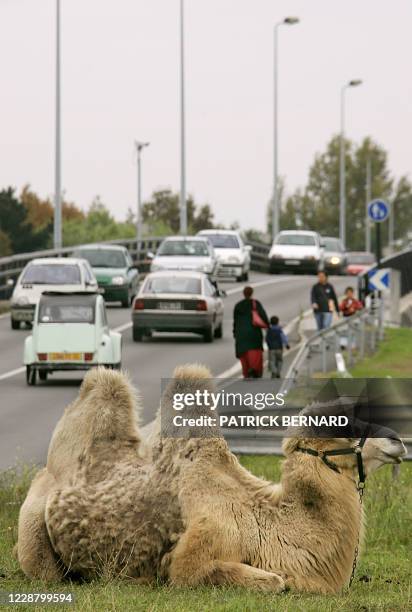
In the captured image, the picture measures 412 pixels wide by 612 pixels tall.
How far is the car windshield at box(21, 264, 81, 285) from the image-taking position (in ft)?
152

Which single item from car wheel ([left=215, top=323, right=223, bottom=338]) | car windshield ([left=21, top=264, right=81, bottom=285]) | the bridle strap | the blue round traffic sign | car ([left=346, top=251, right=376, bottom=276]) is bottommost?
car wheel ([left=215, top=323, right=223, bottom=338])

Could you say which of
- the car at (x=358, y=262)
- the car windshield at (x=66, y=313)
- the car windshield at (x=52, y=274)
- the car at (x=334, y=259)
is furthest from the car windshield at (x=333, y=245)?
the car windshield at (x=66, y=313)

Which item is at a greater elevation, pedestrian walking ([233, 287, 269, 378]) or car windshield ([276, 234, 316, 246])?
car windshield ([276, 234, 316, 246])

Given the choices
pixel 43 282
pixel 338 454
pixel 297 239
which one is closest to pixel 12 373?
pixel 43 282

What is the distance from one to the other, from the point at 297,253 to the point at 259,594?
66363mm

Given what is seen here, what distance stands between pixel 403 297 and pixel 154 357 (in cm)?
1910

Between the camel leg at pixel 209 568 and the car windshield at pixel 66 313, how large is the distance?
80.1 feet

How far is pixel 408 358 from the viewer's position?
39281 mm

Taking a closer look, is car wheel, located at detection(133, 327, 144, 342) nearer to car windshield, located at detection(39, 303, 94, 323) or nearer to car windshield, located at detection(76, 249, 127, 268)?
car windshield, located at detection(39, 303, 94, 323)

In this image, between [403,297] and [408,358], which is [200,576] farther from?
[403,297]

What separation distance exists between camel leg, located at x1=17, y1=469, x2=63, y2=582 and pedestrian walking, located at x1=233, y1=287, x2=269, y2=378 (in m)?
20.1

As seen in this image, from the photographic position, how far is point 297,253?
7450 cm

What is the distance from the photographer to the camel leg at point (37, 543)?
29.9ft

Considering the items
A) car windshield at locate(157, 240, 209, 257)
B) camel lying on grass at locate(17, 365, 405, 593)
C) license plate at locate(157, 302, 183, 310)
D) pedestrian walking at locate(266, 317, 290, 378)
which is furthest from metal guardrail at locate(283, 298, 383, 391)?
car windshield at locate(157, 240, 209, 257)
